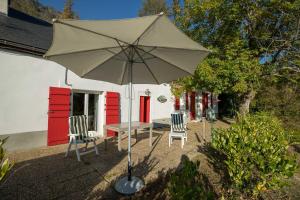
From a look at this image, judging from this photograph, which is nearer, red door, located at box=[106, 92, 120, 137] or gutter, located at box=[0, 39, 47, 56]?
gutter, located at box=[0, 39, 47, 56]

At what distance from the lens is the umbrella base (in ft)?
11.9

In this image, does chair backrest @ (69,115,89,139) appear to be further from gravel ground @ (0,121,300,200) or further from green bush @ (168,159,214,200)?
green bush @ (168,159,214,200)

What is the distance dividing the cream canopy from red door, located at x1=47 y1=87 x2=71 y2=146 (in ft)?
12.2

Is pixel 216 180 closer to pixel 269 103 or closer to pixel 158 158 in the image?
pixel 158 158

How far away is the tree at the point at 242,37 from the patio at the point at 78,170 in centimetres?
371

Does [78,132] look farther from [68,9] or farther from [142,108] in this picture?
[68,9]

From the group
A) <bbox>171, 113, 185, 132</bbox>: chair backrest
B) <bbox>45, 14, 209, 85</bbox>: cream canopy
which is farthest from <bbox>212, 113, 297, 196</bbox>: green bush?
<bbox>171, 113, 185, 132</bbox>: chair backrest

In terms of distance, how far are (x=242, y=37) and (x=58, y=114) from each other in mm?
9264

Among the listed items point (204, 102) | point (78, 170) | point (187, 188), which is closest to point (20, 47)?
point (78, 170)

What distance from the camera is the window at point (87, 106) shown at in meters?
8.14

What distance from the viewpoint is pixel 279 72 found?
1061 cm

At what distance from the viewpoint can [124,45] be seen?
10.3ft

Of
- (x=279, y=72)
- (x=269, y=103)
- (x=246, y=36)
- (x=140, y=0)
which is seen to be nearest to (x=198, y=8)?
(x=246, y=36)

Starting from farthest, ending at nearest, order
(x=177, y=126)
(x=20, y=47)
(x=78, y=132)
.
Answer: (x=177, y=126) → (x=20, y=47) → (x=78, y=132)
